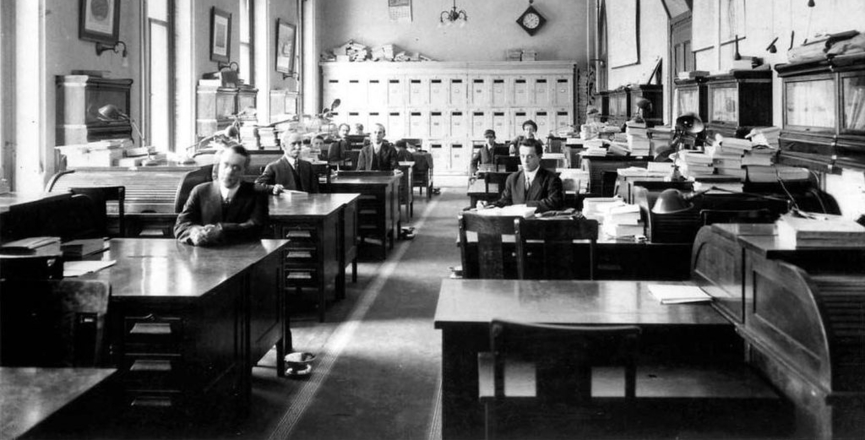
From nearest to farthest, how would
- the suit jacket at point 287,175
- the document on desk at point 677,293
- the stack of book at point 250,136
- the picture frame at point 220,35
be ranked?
the document on desk at point 677,293 < the suit jacket at point 287,175 < the stack of book at point 250,136 < the picture frame at point 220,35

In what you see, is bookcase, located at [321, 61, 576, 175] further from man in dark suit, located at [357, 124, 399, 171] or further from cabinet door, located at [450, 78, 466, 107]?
man in dark suit, located at [357, 124, 399, 171]

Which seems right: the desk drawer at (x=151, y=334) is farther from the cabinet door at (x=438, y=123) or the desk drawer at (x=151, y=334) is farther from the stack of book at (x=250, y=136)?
the cabinet door at (x=438, y=123)

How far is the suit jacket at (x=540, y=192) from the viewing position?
242 inches

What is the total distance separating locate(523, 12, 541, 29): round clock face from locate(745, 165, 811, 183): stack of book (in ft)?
41.2

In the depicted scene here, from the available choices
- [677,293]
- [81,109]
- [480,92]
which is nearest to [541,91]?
[480,92]

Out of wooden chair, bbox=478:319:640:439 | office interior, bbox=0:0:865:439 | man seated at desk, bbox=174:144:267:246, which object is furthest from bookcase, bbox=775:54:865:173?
man seated at desk, bbox=174:144:267:246

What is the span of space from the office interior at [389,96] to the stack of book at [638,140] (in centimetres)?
83

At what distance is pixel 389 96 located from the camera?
17.0 metres

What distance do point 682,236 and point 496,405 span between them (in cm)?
252

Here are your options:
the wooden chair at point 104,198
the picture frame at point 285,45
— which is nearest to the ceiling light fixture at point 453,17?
the picture frame at point 285,45

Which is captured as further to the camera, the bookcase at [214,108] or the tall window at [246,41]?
the tall window at [246,41]

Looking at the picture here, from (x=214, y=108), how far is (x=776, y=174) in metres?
6.51

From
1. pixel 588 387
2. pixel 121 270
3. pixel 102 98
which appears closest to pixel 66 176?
pixel 102 98

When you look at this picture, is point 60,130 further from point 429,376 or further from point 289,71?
point 289,71
